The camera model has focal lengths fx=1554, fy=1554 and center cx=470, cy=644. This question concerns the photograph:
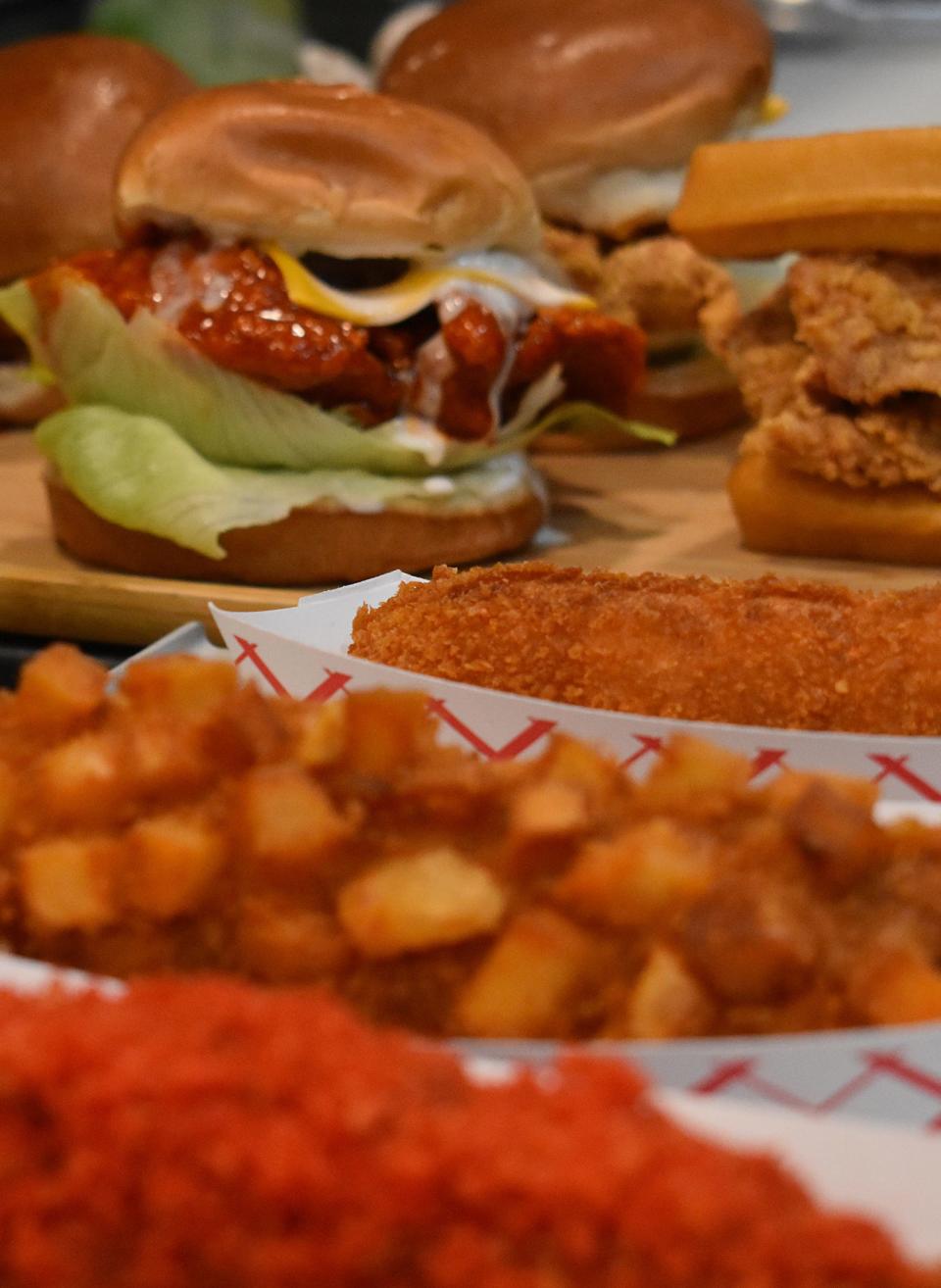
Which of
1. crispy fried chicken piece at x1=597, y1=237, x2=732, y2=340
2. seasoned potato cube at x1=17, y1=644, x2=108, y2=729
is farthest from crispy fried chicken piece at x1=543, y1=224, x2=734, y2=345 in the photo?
seasoned potato cube at x1=17, y1=644, x2=108, y2=729

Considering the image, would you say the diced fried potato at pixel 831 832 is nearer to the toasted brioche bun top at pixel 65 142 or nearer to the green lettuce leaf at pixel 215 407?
the green lettuce leaf at pixel 215 407

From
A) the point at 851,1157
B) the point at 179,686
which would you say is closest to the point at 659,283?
the point at 179,686

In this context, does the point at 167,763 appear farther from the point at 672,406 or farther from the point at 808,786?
the point at 672,406

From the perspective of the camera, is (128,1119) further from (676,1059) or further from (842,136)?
(842,136)

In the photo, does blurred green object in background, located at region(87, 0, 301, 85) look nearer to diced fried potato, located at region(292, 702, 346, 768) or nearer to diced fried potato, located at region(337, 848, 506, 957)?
diced fried potato, located at region(292, 702, 346, 768)

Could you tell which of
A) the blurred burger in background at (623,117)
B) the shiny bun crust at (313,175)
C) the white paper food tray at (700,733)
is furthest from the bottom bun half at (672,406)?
the white paper food tray at (700,733)
